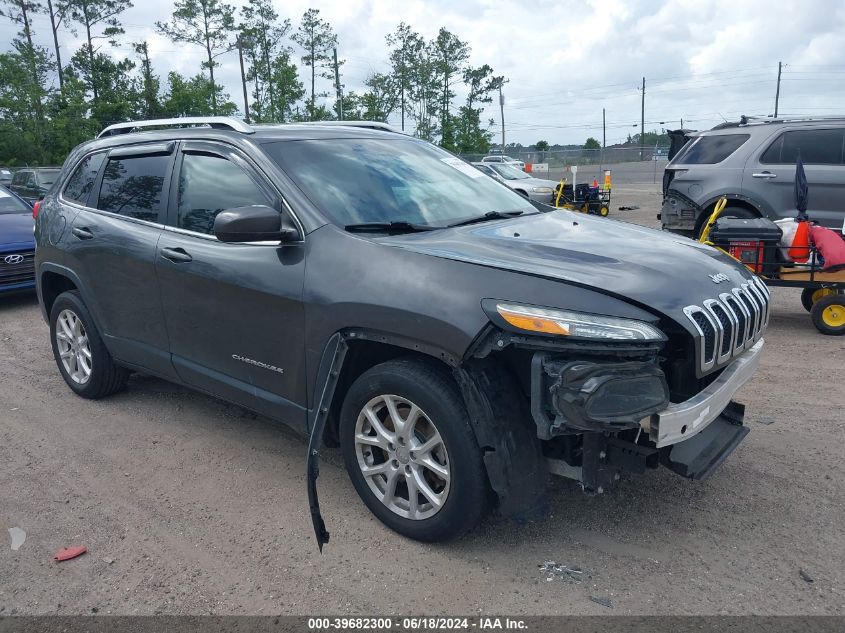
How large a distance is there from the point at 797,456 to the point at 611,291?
6.76 ft

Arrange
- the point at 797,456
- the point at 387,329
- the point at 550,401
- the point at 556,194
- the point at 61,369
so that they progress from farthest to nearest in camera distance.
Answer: the point at 556,194 < the point at 61,369 < the point at 797,456 < the point at 387,329 < the point at 550,401

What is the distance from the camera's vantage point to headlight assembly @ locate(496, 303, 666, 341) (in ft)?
8.73

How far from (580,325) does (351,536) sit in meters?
1.52

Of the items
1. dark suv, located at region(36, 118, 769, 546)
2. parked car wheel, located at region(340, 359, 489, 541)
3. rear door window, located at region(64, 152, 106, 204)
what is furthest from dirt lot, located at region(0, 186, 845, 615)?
rear door window, located at region(64, 152, 106, 204)

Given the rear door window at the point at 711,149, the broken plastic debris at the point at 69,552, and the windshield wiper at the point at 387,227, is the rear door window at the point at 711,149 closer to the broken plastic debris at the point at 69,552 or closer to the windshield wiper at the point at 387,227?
the windshield wiper at the point at 387,227

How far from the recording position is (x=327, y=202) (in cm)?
354

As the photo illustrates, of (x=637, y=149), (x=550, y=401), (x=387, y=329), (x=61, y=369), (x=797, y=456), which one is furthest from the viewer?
(x=637, y=149)

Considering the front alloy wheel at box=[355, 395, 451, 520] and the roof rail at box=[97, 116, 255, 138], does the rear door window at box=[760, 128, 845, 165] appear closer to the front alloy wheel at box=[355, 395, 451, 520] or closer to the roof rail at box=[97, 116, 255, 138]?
the roof rail at box=[97, 116, 255, 138]

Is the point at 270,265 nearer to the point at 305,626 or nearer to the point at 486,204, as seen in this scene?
the point at 486,204

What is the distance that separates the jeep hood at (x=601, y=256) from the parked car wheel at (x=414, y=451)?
582mm

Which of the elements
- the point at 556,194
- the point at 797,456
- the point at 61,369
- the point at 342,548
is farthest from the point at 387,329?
the point at 556,194

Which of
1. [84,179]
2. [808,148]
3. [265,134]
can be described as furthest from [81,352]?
[808,148]

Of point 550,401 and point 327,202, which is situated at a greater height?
point 327,202

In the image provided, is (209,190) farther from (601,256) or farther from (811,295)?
(811,295)
